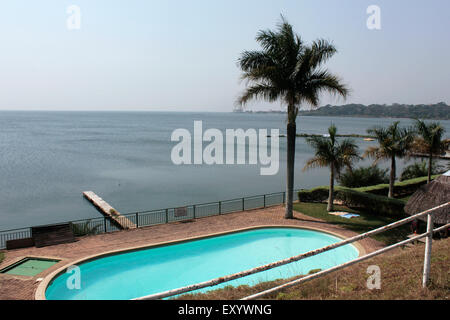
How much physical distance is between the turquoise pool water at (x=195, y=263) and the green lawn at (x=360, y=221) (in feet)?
5.33

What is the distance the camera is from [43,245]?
50.1 ft

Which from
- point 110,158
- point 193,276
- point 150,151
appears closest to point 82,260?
point 193,276

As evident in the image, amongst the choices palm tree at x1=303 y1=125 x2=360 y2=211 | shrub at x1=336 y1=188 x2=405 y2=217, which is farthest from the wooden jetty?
shrub at x1=336 y1=188 x2=405 y2=217

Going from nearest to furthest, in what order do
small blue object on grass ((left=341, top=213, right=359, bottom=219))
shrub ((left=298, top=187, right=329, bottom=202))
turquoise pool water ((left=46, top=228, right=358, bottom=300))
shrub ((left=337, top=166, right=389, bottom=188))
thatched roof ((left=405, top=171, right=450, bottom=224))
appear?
1. thatched roof ((left=405, top=171, right=450, bottom=224))
2. turquoise pool water ((left=46, top=228, right=358, bottom=300))
3. small blue object on grass ((left=341, top=213, right=359, bottom=219))
4. shrub ((left=298, top=187, right=329, bottom=202))
5. shrub ((left=337, top=166, right=389, bottom=188))

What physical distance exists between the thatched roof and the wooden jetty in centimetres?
1469

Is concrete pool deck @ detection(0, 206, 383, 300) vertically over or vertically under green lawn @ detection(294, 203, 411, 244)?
under

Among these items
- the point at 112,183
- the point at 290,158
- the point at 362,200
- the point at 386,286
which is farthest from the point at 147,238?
the point at 112,183

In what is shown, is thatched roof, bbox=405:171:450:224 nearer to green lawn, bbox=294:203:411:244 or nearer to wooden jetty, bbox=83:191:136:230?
green lawn, bbox=294:203:411:244

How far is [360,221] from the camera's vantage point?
62.4ft

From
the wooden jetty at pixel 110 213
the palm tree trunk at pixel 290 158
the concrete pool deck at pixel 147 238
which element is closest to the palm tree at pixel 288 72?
the palm tree trunk at pixel 290 158

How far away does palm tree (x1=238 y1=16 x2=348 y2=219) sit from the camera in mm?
18500

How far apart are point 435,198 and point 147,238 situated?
12.1 meters
